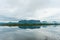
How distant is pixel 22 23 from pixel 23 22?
0.79 m

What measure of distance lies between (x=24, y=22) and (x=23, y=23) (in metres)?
1.13

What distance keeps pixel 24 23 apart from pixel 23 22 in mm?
765

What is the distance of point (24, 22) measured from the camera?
213 ft

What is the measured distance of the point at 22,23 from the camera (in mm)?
64562

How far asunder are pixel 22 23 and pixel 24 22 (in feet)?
3.56

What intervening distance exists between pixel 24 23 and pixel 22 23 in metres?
0.95

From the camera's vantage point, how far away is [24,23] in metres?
64.6

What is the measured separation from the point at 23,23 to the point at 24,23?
818 mm

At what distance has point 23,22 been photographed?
64.2 meters

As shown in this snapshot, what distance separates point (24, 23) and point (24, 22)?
0.53 meters
